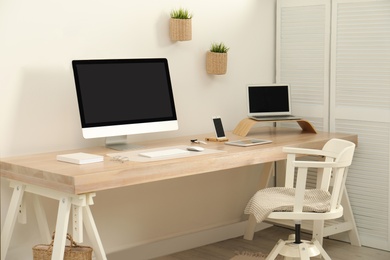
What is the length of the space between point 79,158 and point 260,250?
63.3 inches

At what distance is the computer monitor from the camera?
3547mm

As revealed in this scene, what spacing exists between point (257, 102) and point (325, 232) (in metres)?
0.93

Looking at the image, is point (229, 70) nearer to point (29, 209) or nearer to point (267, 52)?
point (267, 52)

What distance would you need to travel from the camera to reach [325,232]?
435 centimetres

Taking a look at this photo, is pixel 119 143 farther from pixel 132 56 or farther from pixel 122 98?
pixel 132 56

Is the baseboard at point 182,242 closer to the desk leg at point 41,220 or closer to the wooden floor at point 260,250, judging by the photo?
the wooden floor at point 260,250

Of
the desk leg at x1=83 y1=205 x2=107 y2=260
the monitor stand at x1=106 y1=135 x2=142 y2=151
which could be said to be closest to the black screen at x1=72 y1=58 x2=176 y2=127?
the monitor stand at x1=106 y1=135 x2=142 y2=151

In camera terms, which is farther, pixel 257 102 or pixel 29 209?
pixel 257 102

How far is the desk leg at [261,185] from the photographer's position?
4.64 metres

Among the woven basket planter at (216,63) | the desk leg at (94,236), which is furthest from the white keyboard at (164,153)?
the woven basket planter at (216,63)

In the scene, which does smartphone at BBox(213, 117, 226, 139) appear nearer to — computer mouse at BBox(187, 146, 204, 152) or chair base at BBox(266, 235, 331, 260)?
computer mouse at BBox(187, 146, 204, 152)

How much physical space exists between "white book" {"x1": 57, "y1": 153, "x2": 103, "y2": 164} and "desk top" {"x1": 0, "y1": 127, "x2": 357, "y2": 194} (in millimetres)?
29

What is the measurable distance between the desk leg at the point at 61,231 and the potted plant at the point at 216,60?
1.64 metres

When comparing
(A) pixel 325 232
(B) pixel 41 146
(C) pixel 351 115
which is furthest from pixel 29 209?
(C) pixel 351 115
